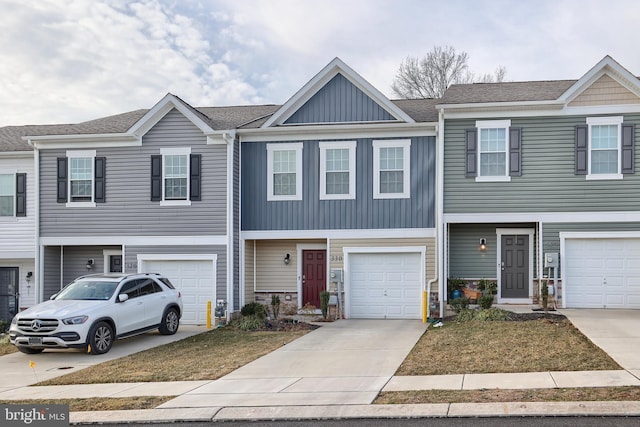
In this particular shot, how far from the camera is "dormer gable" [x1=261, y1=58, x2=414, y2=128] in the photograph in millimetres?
19781

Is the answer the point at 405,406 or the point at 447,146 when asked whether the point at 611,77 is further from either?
the point at 405,406

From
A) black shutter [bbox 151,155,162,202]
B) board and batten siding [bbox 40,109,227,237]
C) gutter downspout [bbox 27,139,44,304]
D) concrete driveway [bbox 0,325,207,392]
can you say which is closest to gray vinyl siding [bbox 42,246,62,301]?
gutter downspout [bbox 27,139,44,304]

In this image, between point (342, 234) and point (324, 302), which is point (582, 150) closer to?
point (342, 234)

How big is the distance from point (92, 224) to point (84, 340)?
24.2 feet

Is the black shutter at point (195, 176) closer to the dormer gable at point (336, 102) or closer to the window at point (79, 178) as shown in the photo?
the dormer gable at point (336, 102)

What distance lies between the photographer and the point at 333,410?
29.5 feet

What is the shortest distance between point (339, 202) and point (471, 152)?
420 centimetres

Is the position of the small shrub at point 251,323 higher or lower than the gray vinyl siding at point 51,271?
lower

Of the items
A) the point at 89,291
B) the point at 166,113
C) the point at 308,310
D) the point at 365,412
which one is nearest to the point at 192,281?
the point at 308,310

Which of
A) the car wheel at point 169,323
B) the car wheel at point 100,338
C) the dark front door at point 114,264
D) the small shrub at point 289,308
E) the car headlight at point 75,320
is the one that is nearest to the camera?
the car headlight at point 75,320

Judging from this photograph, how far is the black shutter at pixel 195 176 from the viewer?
20.3m

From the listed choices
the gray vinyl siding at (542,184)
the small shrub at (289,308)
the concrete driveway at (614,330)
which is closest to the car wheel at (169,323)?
the small shrub at (289,308)

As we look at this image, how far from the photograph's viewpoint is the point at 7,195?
22.4 m

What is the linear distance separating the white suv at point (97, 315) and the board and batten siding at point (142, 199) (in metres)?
3.28
